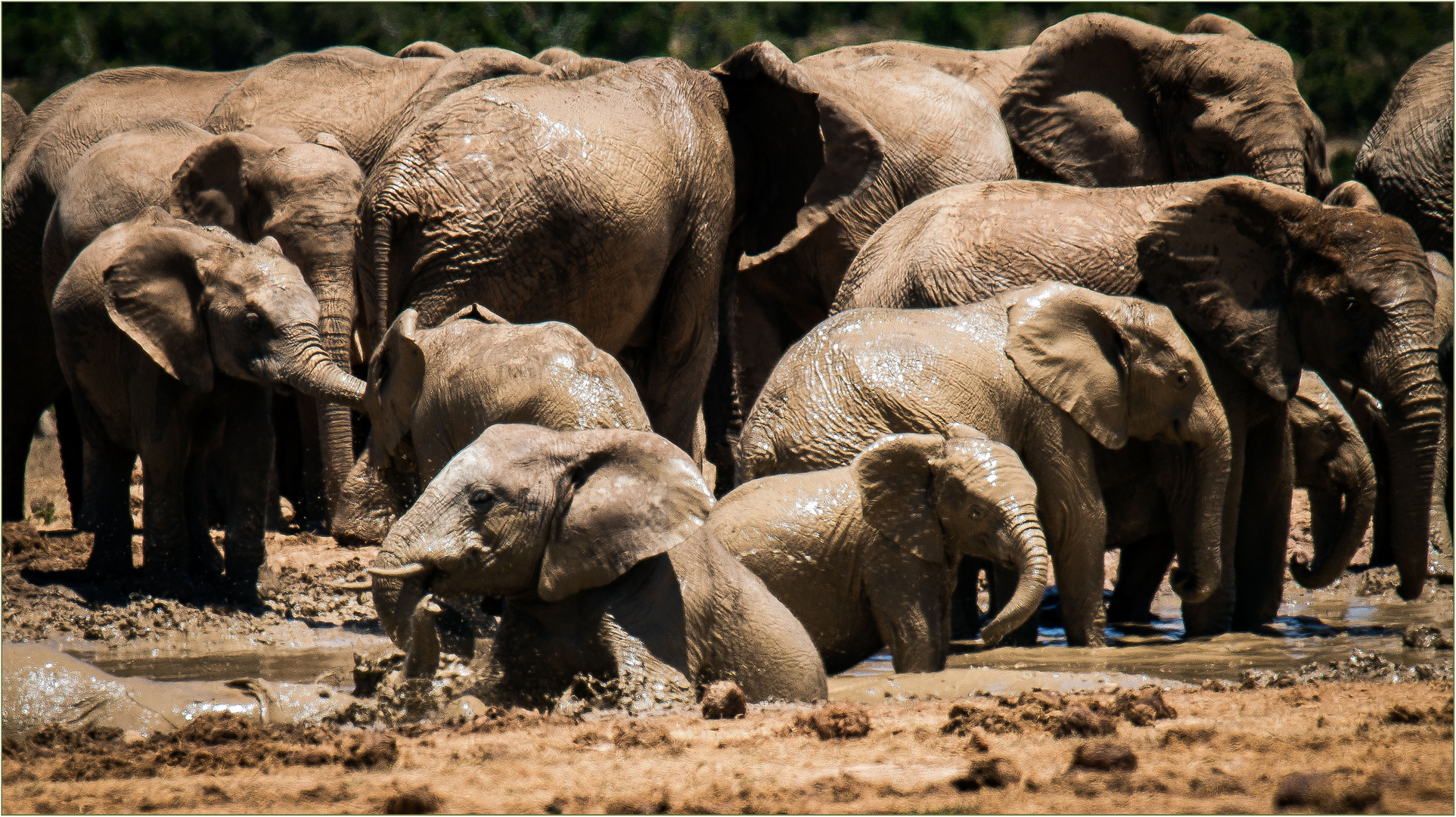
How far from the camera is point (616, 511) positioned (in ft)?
17.1

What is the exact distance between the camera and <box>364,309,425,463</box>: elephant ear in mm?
6762

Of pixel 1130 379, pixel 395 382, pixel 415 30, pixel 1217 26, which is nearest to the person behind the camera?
pixel 395 382

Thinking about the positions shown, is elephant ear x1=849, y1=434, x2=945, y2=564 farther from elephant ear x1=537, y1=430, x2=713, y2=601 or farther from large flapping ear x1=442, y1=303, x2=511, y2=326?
large flapping ear x1=442, y1=303, x2=511, y2=326

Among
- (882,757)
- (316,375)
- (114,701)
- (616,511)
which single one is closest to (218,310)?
(316,375)

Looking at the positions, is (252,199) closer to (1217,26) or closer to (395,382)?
(395,382)

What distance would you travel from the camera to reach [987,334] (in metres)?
7.30

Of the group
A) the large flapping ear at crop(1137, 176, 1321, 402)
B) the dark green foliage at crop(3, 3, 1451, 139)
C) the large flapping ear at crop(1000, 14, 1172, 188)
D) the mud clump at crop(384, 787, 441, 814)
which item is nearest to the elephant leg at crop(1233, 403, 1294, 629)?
the large flapping ear at crop(1137, 176, 1321, 402)

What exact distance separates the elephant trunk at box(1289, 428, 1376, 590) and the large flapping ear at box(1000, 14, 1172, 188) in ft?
7.74

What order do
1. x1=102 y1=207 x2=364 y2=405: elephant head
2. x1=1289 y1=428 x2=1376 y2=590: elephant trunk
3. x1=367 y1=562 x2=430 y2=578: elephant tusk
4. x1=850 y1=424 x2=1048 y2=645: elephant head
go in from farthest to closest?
x1=1289 y1=428 x2=1376 y2=590: elephant trunk, x1=102 y1=207 x2=364 y2=405: elephant head, x1=850 y1=424 x2=1048 y2=645: elephant head, x1=367 y1=562 x2=430 y2=578: elephant tusk

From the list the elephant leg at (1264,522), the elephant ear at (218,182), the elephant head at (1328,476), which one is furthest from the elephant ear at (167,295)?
the elephant head at (1328,476)

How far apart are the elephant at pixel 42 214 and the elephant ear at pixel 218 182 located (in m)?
1.99

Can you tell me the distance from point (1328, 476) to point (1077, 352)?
2274 mm

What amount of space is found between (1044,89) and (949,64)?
1.69 meters

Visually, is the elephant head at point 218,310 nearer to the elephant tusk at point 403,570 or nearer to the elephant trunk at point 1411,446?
the elephant tusk at point 403,570
